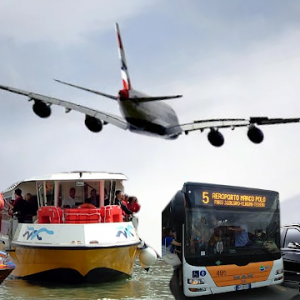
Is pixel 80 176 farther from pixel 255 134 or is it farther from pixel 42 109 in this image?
pixel 255 134

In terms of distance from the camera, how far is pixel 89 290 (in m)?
15.2

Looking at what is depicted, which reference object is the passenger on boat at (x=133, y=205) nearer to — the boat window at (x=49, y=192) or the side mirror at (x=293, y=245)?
the boat window at (x=49, y=192)

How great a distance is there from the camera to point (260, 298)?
1289 centimetres

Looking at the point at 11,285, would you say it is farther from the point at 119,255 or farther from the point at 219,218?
the point at 219,218

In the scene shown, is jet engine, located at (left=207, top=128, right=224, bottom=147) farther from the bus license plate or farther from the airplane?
the bus license plate

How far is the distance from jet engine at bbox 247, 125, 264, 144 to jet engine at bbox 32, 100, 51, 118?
8072 mm

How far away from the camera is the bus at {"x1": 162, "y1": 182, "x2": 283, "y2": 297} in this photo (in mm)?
11414

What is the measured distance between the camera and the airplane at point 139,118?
19.9 m

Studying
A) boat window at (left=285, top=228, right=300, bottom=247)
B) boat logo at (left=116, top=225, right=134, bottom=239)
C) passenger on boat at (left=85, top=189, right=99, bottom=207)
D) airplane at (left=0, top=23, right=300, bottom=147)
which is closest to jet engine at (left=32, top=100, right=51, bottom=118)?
airplane at (left=0, top=23, right=300, bottom=147)

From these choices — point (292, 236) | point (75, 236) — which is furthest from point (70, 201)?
point (292, 236)

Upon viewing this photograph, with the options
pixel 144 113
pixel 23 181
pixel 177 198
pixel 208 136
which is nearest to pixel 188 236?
pixel 177 198

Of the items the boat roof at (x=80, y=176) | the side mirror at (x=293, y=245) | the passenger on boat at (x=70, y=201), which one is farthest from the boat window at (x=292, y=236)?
the passenger on boat at (x=70, y=201)

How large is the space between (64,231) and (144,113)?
32.9ft

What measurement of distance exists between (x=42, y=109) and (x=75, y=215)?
4.09 meters
